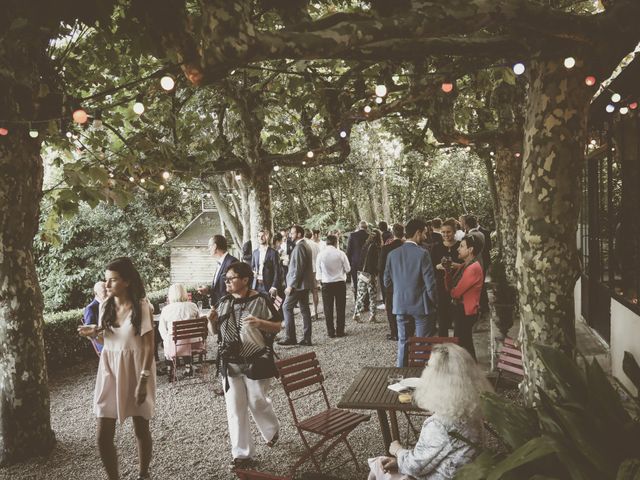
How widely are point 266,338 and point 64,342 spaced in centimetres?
597

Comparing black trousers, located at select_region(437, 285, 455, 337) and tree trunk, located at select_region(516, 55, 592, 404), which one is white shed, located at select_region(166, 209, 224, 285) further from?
tree trunk, located at select_region(516, 55, 592, 404)

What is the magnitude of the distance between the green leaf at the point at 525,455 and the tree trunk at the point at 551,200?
172 cm

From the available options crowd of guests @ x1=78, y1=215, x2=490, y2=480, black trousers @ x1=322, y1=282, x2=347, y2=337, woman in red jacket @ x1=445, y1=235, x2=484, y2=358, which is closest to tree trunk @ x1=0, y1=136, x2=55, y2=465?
crowd of guests @ x1=78, y1=215, x2=490, y2=480

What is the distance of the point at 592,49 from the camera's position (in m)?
4.45

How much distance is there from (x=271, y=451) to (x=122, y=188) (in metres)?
3.05

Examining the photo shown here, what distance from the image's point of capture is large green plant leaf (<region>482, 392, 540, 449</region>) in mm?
3244

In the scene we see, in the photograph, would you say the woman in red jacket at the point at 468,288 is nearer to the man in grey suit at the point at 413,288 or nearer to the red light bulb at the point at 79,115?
the man in grey suit at the point at 413,288

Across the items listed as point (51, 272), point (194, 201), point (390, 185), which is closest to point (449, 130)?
point (51, 272)

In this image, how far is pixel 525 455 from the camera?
285cm

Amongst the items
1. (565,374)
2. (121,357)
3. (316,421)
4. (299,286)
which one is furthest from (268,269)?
(565,374)

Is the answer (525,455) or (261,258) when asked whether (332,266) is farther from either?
(525,455)

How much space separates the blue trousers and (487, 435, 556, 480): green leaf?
4434 mm

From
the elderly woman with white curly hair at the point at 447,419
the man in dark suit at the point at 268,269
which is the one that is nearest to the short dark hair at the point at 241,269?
the elderly woman with white curly hair at the point at 447,419

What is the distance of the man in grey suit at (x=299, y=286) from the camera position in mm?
10031
